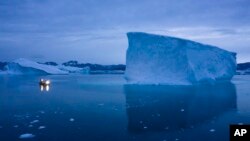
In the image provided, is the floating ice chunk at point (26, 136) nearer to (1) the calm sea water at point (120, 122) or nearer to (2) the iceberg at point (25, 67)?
(1) the calm sea water at point (120, 122)

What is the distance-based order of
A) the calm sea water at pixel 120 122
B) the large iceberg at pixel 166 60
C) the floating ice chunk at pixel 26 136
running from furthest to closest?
the large iceberg at pixel 166 60
the calm sea water at pixel 120 122
the floating ice chunk at pixel 26 136

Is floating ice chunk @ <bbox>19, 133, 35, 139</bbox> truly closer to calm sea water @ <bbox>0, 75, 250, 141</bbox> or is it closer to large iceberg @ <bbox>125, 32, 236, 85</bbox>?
calm sea water @ <bbox>0, 75, 250, 141</bbox>

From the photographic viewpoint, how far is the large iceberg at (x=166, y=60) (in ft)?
88.4

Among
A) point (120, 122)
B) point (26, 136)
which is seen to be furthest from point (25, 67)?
point (26, 136)

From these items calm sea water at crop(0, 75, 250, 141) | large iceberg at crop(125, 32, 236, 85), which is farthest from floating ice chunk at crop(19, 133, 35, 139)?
large iceberg at crop(125, 32, 236, 85)

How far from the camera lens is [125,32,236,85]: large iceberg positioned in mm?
26953

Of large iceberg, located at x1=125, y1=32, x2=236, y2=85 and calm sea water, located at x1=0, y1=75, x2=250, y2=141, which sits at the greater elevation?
large iceberg, located at x1=125, y1=32, x2=236, y2=85

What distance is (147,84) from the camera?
28297 mm

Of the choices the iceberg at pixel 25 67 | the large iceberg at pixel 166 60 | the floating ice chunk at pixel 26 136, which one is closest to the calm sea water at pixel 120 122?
the floating ice chunk at pixel 26 136

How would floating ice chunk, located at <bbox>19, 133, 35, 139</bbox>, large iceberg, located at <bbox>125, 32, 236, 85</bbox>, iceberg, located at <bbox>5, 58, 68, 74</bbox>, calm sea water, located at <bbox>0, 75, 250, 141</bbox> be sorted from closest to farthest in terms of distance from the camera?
floating ice chunk, located at <bbox>19, 133, 35, 139</bbox> → calm sea water, located at <bbox>0, 75, 250, 141</bbox> → large iceberg, located at <bbox>125, 32, 236, 85</bbox> → iceberg, located at <bbox>5, 58, 68, 74</bbox>

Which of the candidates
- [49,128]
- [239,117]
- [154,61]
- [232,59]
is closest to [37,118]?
[49,128]

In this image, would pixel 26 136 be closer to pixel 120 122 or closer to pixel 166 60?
pixel 120 122

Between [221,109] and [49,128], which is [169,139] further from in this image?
[221,109]

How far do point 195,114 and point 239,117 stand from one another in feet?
6.05
